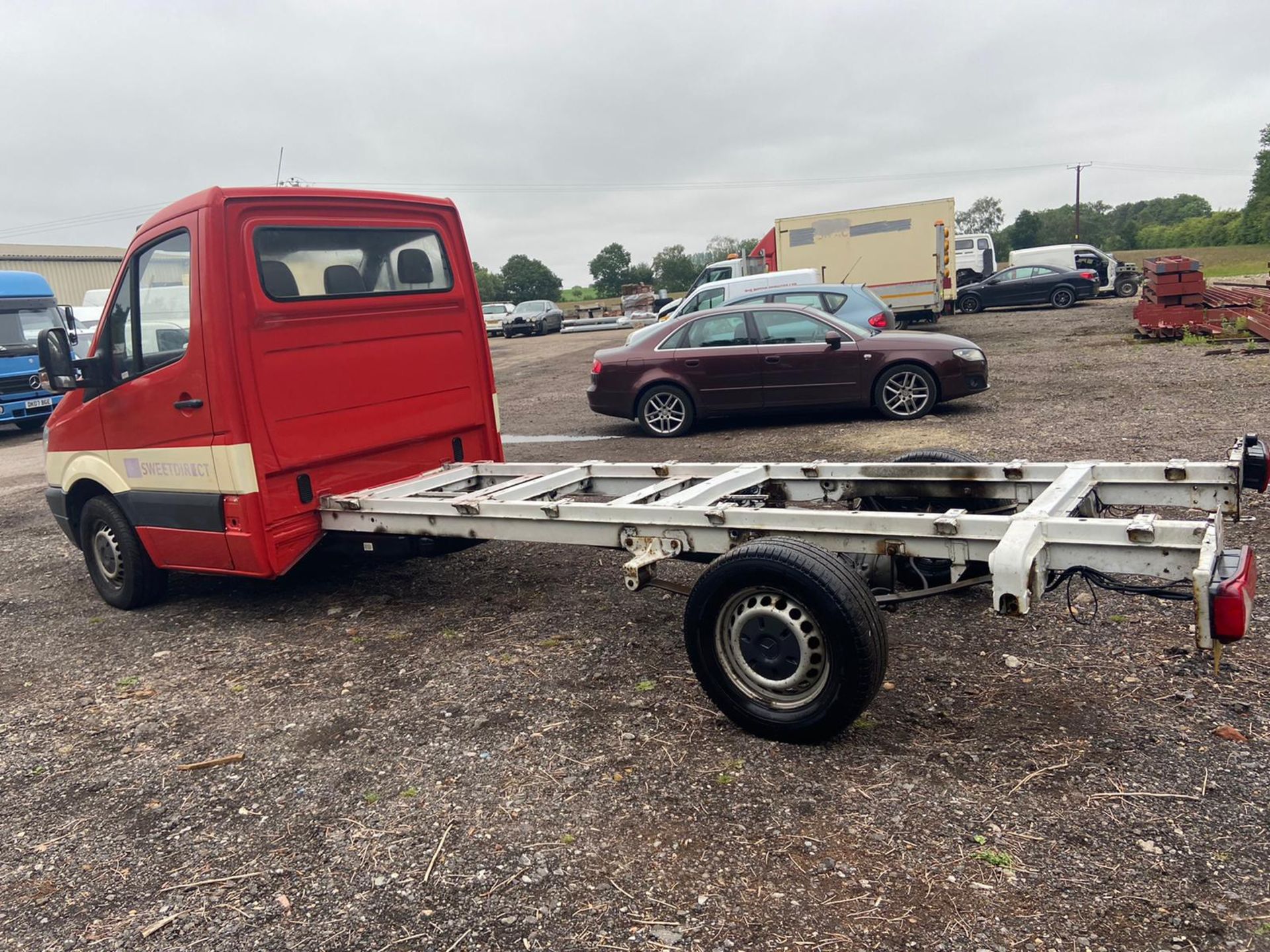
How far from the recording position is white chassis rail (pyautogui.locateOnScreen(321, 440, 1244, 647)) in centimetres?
296

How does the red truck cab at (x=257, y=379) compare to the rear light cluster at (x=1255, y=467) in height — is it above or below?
above

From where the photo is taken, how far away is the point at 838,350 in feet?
33.4

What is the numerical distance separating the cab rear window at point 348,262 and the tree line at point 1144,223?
48.5 metres

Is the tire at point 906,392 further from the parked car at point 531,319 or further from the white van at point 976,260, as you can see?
the parked car at point 531,319

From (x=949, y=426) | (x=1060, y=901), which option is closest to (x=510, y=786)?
(x=1060, y=901)

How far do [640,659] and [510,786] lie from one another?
46.1 inches

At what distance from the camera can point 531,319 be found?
4056cm

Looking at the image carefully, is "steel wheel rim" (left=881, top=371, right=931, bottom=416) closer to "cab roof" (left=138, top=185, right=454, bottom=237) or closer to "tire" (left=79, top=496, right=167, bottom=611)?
"cab roof" (left=138, top=185, right=454, bottom=237)

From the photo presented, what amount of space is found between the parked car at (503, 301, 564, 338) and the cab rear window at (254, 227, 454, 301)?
35.2m

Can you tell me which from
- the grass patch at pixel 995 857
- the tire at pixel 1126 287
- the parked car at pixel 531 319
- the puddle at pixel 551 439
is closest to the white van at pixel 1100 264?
the tire at pixel 1126 287

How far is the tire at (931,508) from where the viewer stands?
14.2 ft

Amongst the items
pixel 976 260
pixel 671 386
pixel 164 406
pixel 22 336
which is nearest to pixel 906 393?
pixel 671 386

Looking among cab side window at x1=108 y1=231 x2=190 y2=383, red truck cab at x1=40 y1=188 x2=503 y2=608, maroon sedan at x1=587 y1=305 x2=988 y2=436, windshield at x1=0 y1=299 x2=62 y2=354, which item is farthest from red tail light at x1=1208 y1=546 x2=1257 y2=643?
windshield at x1=0 y1=299 x2=62 y2=354

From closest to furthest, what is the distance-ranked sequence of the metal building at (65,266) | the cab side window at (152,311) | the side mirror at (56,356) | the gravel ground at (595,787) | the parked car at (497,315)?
the gravel ground at (595,787)
the cab side window at (152,311)
the side mirror at (56,356)
the parked car at (497,315)
the metal building at (65,266)
